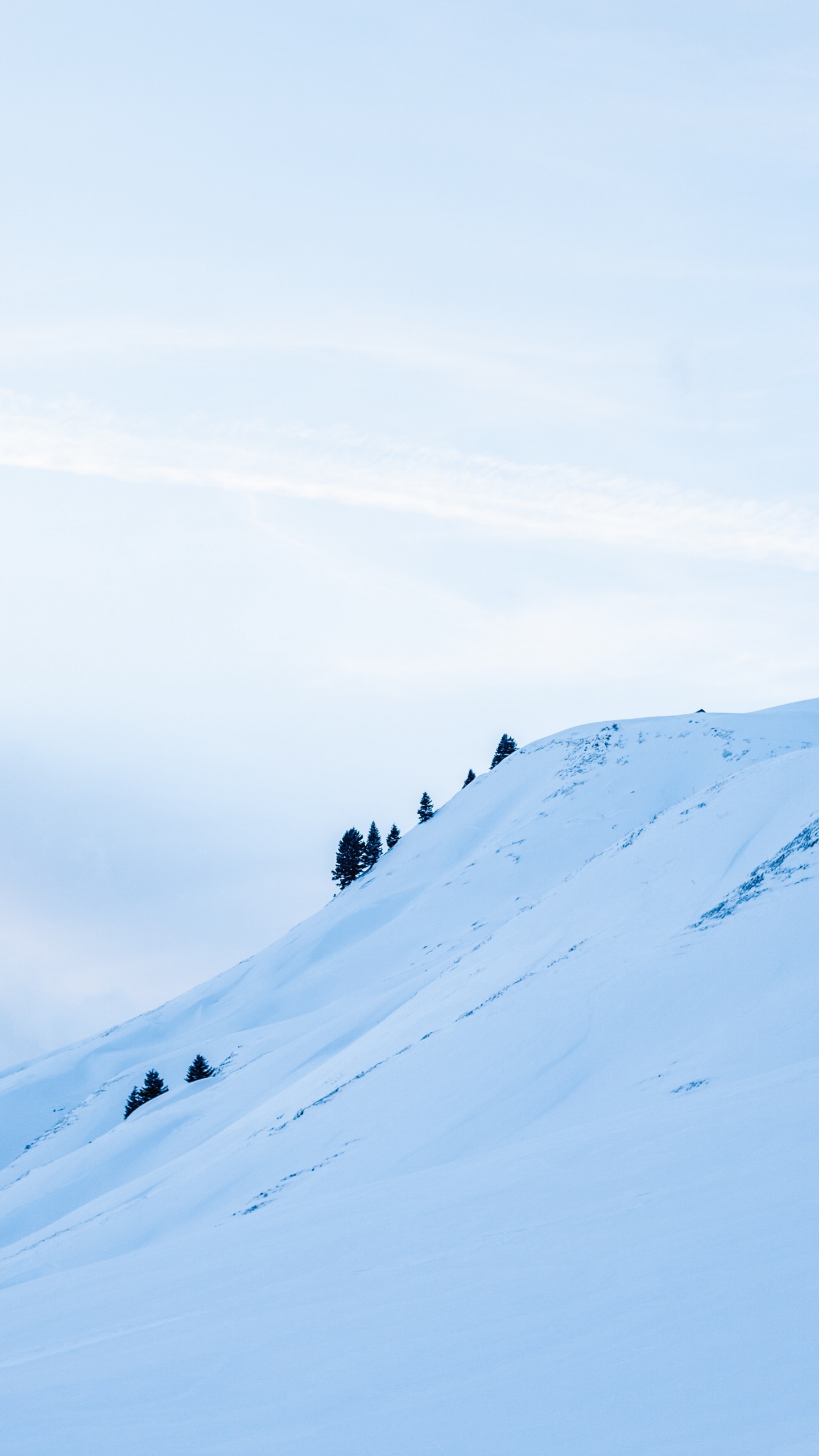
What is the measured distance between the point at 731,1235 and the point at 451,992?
689 inches

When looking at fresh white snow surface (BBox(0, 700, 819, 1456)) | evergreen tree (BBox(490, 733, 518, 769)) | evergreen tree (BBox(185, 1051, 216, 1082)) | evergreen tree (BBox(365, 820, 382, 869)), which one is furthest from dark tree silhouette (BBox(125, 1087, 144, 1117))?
evergreen tree (BBox(490, 733, 518, 769))

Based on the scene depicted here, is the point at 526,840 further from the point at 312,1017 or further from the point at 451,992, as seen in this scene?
the point at 451,992

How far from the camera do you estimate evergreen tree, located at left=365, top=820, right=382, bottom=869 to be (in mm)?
76938

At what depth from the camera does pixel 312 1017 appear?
1560 inches

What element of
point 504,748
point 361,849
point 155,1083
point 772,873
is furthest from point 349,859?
point 772,873

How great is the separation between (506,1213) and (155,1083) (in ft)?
119

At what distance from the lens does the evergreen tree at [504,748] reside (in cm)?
8444

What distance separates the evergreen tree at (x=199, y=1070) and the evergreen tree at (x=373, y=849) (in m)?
32.3

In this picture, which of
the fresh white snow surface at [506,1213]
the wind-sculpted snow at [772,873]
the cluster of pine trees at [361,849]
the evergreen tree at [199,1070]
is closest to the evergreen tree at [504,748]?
the cluster of pine trees at [361,849]

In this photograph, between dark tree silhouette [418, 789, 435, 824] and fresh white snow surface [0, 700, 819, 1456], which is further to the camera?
dark tree silhouette [418, 789, 435, 824]

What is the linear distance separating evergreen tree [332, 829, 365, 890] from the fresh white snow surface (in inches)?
1703

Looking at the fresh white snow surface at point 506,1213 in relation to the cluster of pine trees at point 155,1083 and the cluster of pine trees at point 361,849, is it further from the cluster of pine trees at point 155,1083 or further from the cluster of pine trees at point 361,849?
the cluster of pine trees at point 361,849

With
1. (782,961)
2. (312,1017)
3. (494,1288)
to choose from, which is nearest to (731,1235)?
(494,1288)

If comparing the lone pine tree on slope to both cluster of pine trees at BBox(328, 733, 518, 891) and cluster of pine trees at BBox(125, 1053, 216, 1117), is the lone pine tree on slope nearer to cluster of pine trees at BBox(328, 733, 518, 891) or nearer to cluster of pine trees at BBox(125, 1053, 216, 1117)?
cluster of pine trees at BBox(125, 1053, 216, 1117)
